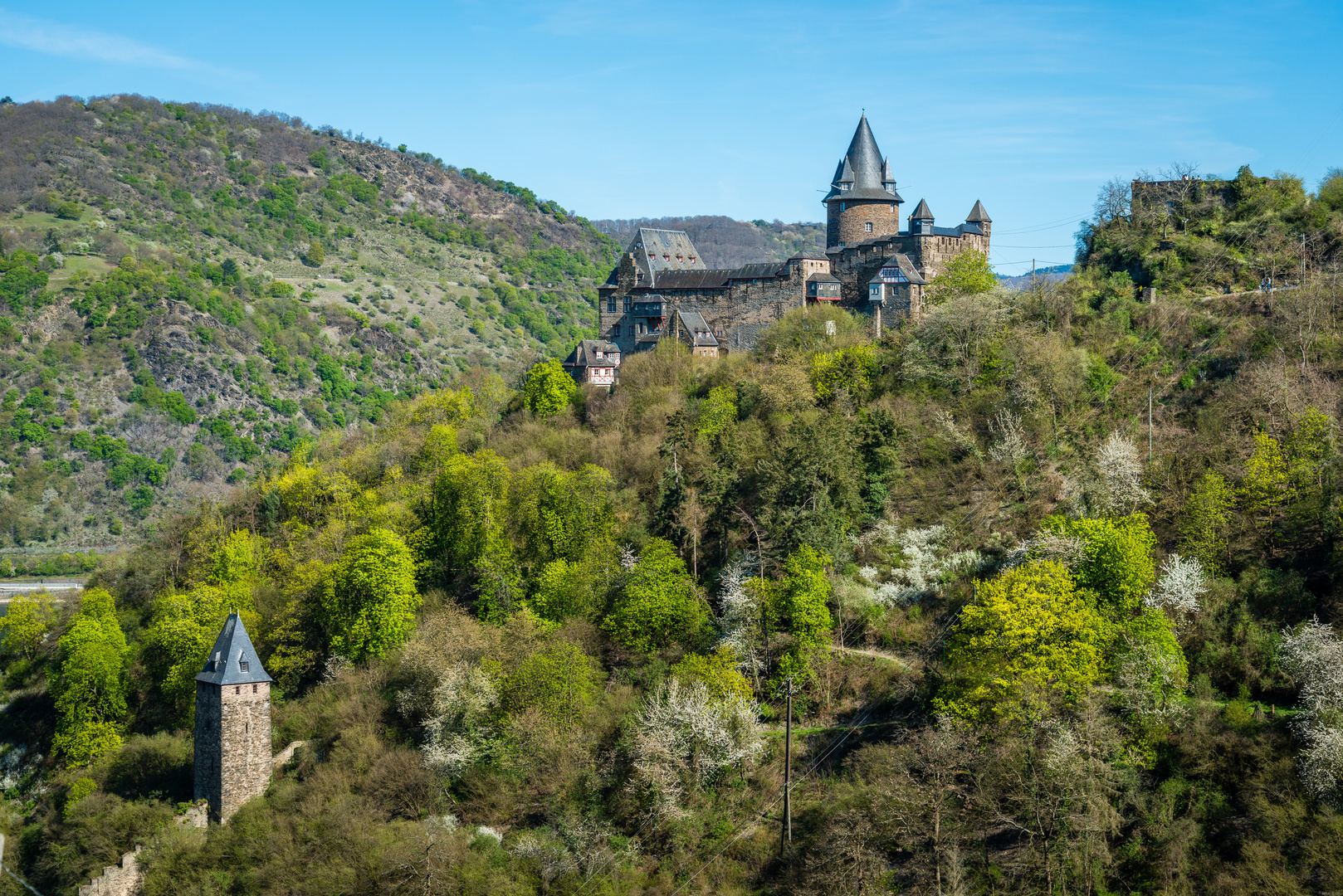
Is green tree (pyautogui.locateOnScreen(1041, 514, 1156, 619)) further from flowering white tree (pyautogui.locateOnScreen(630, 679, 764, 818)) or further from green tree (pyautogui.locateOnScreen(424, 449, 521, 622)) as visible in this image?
green tree (pyautogui.locateOnScreen(424, 449, 521, 622))

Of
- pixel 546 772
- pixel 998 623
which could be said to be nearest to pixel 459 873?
pixel 546 772

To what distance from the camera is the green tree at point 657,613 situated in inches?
1716

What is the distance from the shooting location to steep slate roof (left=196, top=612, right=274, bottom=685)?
148 ft

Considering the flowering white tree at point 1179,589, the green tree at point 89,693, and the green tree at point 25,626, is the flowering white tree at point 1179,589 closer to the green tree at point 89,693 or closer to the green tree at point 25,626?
the green tree at point 89,693

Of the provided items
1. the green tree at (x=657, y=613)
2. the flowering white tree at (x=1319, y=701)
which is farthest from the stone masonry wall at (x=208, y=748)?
the flowering white tree at (x=1319, y=701)

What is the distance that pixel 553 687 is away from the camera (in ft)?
133

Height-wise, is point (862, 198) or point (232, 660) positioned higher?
point (862, 198)

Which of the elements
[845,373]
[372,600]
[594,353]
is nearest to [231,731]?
[372,600]

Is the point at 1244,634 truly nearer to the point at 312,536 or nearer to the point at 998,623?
the point at 998,623

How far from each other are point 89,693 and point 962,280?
4186 cm

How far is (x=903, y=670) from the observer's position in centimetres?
3950

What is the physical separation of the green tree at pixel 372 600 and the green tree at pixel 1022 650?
74.7ft

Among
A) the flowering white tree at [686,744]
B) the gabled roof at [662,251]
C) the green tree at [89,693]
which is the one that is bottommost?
the green tree at [89,693]

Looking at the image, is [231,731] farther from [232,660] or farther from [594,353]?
[594,353]
